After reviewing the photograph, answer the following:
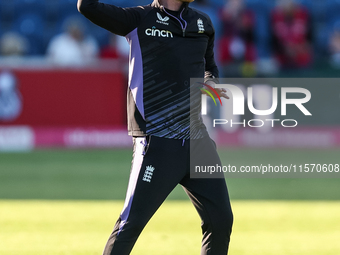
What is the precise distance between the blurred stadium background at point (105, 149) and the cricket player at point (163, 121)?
1.54 m

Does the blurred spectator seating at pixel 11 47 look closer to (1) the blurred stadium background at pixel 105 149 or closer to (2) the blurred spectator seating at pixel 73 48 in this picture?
(1) the blurred stadium background at pixel 105 149

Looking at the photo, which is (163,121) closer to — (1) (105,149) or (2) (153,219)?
(2) (153,219)

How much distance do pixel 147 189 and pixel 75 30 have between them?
33.3 feet

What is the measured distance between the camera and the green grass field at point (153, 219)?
5840mm

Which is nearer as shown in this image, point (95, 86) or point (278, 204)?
point (278, 204)

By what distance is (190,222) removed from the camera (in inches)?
273

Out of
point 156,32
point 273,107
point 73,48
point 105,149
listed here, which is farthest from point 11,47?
point 156,32

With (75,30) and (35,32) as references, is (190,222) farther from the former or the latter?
(35,32)

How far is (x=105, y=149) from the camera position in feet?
42.7

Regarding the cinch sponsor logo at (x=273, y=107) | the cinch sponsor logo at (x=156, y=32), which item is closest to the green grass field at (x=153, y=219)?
the cinch sponsor logo at (x=273, y=107)

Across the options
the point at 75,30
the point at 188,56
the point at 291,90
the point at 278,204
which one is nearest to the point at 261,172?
the point at 291,90

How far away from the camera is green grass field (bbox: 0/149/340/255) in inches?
230

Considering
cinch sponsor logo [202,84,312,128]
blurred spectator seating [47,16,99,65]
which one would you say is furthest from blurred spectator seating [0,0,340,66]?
cinch sponsor logo [202,84,312,128]

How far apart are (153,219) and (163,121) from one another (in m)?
3.25
